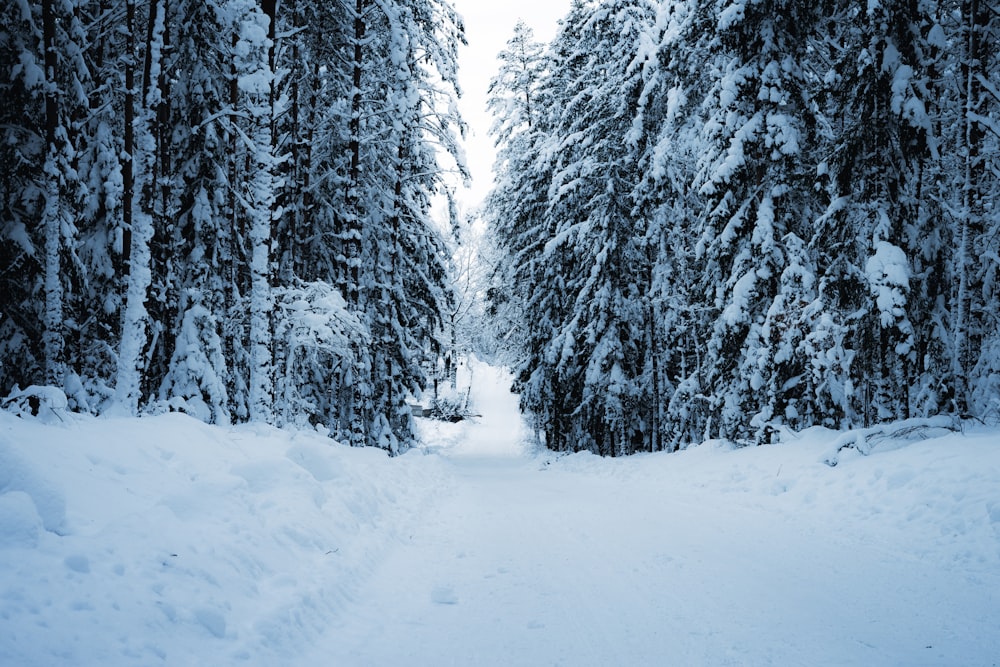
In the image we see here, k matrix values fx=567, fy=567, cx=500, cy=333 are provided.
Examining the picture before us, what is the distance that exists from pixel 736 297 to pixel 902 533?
22.1 feet

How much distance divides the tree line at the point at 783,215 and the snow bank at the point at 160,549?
8.69m

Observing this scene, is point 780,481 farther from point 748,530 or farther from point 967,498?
point 967,498

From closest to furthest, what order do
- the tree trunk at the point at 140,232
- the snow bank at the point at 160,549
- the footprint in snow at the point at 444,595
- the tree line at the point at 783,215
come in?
the snow bank at the point at 160,549 < the footprint in snow at the point at 444,595 < the tree trunk at the point at 140,232 < the tree line at the point at 783,215

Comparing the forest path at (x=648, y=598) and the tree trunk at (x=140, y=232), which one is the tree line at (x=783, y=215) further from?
the tree trunk at (x=140, y=232)

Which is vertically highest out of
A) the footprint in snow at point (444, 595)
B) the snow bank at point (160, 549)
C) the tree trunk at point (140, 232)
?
the tree trunk at point (140, 232)

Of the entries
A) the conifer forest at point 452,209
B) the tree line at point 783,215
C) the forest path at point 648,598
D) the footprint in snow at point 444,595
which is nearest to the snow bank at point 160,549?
the forest path at point 648,598

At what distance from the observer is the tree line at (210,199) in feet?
29.9

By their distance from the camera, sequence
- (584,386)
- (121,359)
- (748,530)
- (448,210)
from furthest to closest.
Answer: (584,386) < (448,210) < (121,359) < (748,530)

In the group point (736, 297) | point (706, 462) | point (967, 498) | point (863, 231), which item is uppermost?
point (863, 231)

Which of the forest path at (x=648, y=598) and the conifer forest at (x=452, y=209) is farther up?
the conifer forest at (x=452, y=209)

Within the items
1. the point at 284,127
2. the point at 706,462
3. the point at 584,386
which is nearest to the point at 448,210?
the point at 284,127

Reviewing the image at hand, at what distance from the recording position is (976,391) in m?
9.86

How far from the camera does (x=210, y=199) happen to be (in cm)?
1282

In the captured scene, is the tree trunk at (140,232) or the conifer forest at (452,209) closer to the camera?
the tree trunk at (140,232)
